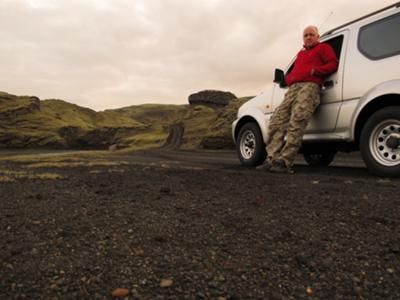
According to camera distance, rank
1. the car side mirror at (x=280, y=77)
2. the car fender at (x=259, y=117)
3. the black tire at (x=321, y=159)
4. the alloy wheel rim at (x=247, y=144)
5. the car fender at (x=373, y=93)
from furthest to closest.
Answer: the black tire at (x=321, y=159)
the alloy wheel rim at (x=247, y=144)
the car fender at (x=259, y=117)
the car side mirror at (x=280, y=77)
the car fender at (x=373, y=93)

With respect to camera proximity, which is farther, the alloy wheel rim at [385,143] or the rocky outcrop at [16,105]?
the rocky outcrop at [16,105]

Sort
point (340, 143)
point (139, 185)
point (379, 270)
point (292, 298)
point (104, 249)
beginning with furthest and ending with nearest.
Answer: point (340, 143)
point (139, 185)
point (104, 249)
point (379, 270)
point (292, 298)

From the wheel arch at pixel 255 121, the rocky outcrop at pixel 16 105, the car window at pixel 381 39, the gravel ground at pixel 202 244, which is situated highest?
the rocky outcrop at pixel 16 105

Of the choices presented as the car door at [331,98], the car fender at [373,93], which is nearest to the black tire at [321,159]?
the car door at [331,98]

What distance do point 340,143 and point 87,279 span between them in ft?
16.2

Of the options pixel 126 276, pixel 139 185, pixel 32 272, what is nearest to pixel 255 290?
pixel 126 276

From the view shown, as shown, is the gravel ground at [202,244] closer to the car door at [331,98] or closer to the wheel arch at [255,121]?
the car door at [331,98]

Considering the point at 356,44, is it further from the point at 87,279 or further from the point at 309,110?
the point at 87,279

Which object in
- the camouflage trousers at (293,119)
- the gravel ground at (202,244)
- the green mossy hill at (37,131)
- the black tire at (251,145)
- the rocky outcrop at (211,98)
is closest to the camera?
the gravel ground at (202,244)

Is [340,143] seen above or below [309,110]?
below

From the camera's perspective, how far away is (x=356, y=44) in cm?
507

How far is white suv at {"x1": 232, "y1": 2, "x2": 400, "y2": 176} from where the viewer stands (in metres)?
4.45

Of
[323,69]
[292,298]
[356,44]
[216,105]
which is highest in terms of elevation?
[216,105]

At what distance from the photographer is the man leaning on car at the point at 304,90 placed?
5164 mm
